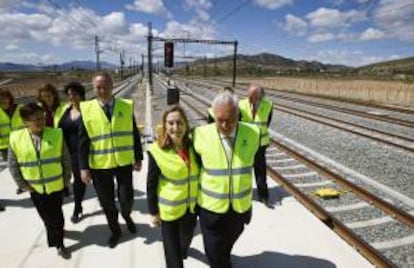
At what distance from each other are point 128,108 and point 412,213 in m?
4.94

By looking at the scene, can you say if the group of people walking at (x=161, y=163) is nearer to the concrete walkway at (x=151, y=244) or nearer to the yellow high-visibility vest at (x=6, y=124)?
the concrete walkway at (x=151, y=244)

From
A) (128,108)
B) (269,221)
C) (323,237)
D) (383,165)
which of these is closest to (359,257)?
(323,237)

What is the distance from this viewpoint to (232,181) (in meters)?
3.31

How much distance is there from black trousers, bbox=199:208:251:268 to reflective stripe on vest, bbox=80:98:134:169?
64.7 inches

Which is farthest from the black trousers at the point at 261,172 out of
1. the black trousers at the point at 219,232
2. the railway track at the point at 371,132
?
the railway track at the point at 371,132

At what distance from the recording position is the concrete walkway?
4531mm

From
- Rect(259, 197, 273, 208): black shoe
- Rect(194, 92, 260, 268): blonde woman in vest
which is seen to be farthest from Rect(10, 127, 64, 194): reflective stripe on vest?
Rect(259, 197, 273, 208): black shoe

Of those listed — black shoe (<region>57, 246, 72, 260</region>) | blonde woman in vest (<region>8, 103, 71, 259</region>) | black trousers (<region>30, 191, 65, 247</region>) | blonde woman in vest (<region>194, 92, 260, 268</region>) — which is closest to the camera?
blonde woman in vest (<region>194, 92, 260, 268</region>)

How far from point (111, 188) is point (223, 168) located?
2.05 meters

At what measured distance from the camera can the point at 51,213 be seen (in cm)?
451

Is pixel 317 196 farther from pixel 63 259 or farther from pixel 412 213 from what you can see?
pixel 63 259

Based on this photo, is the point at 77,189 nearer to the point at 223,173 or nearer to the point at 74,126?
the point at 74,126

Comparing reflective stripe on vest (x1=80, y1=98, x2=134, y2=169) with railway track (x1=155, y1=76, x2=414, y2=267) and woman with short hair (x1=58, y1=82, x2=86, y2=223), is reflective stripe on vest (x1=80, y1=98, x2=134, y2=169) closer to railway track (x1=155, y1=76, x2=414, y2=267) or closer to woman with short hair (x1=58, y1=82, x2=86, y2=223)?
woman with short hair (x1=58, y1=82, x2=86, y2=223)

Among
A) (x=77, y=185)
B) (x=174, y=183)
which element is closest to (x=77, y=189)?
(x=77, y=185)
